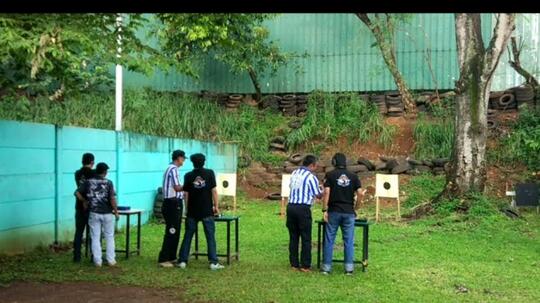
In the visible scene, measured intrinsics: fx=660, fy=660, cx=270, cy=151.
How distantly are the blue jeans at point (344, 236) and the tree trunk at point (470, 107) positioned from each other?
7124 millimetres

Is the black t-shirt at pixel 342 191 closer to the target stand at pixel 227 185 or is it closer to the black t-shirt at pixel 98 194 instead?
the black t-shirt at pixel 98 194

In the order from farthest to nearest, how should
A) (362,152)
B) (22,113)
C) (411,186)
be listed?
(362,152) → (411,186) → (22,113)

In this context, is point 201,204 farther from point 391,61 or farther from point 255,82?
point 255,82

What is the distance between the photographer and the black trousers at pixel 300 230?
30.9 feet

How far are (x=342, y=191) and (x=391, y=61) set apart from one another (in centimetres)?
1245

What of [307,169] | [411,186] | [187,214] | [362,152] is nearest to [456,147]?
[411,186]

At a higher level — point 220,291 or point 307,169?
point 307,169

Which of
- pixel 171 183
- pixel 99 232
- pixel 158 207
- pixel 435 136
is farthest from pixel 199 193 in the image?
pixel 435 136

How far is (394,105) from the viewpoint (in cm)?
2195

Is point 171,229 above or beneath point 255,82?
beneath

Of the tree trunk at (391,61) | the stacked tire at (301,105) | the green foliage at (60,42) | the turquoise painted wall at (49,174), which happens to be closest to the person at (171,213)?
the green foliage at (60,42)
